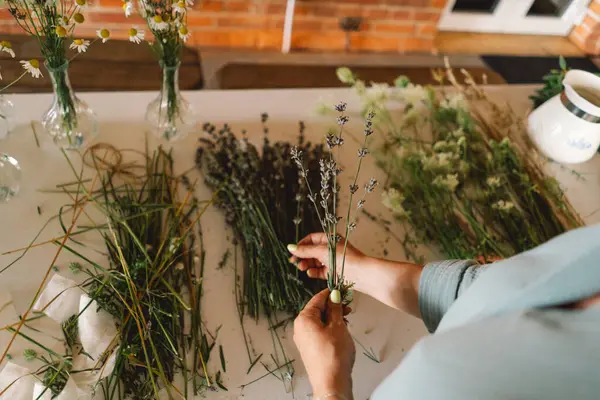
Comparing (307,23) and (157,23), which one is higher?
(157,23)

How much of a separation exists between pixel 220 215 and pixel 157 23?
17.0 inches

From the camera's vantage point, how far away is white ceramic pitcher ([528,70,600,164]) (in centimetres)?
121

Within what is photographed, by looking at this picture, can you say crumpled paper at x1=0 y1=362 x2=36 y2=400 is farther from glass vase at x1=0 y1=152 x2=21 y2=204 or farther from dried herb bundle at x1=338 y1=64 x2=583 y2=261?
dried herb bundle at x1=338 y1=64 x2=583 y2=261

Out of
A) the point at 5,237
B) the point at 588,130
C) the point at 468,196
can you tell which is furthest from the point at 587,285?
the point at 5,237

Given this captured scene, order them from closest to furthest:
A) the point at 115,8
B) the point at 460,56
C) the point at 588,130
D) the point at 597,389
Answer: the point at 597,389 → the point at 588,130 → the point at 115,8 → the point at 460,56

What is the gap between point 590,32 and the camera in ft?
9.80

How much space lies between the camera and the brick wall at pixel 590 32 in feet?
9.52

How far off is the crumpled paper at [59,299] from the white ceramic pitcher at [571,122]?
4.00 ft

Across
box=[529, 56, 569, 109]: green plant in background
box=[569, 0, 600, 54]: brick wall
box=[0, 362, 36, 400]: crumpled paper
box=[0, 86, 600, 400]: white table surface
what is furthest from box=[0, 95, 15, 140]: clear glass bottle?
box=[569, 0, 600, 54]: brick wall

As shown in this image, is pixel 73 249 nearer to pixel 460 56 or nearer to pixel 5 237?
pixel 5 237

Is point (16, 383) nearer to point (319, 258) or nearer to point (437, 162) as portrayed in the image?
point (319, 258)

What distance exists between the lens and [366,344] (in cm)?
96

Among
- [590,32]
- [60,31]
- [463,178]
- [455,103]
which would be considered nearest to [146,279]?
[60,31]

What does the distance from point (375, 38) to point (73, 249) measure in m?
2.18
